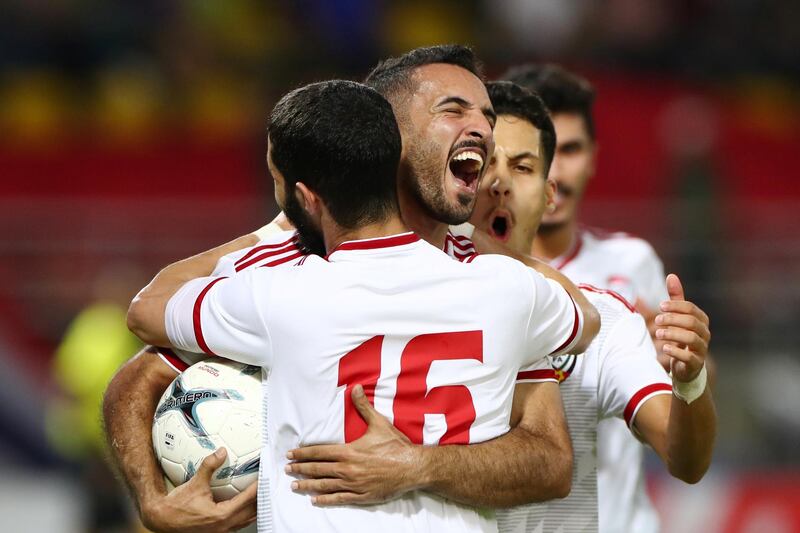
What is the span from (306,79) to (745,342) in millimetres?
4435

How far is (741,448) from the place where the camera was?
30.1ft

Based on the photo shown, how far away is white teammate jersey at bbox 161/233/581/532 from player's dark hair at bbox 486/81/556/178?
1130 millimetres

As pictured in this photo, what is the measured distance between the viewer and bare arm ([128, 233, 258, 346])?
3.50 metres

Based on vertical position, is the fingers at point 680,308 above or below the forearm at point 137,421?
above

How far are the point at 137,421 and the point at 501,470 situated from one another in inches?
41.5

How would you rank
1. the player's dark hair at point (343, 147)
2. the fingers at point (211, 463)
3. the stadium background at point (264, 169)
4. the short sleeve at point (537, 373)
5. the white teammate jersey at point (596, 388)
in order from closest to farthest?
1. the player's dark hair at point (343, 147)
2. the fingers at point (211, 463)
3. the short sleeve at point (537, 373)
4. the white teammate jersey at point (596, 388)
5. the stadium background at point (264, 169)

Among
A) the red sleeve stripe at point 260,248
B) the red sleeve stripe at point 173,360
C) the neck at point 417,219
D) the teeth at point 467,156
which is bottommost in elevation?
the red sleeve stripe at point 173,360

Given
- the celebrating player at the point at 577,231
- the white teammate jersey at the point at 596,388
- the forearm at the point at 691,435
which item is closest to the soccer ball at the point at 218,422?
the white teammate jersey at the point at 596,388

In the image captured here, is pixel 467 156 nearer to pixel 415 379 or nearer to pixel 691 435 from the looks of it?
pixel 415 379

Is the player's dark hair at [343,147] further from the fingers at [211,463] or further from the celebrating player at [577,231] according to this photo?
the celebrating player at [577,231]

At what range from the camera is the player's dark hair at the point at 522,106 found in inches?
170

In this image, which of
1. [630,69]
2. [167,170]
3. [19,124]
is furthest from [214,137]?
[630,69]

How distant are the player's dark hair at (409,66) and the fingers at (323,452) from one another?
1062 mm

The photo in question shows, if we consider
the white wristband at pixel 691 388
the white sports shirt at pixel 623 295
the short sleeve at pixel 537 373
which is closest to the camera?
the white wristband at pixel 691 388
